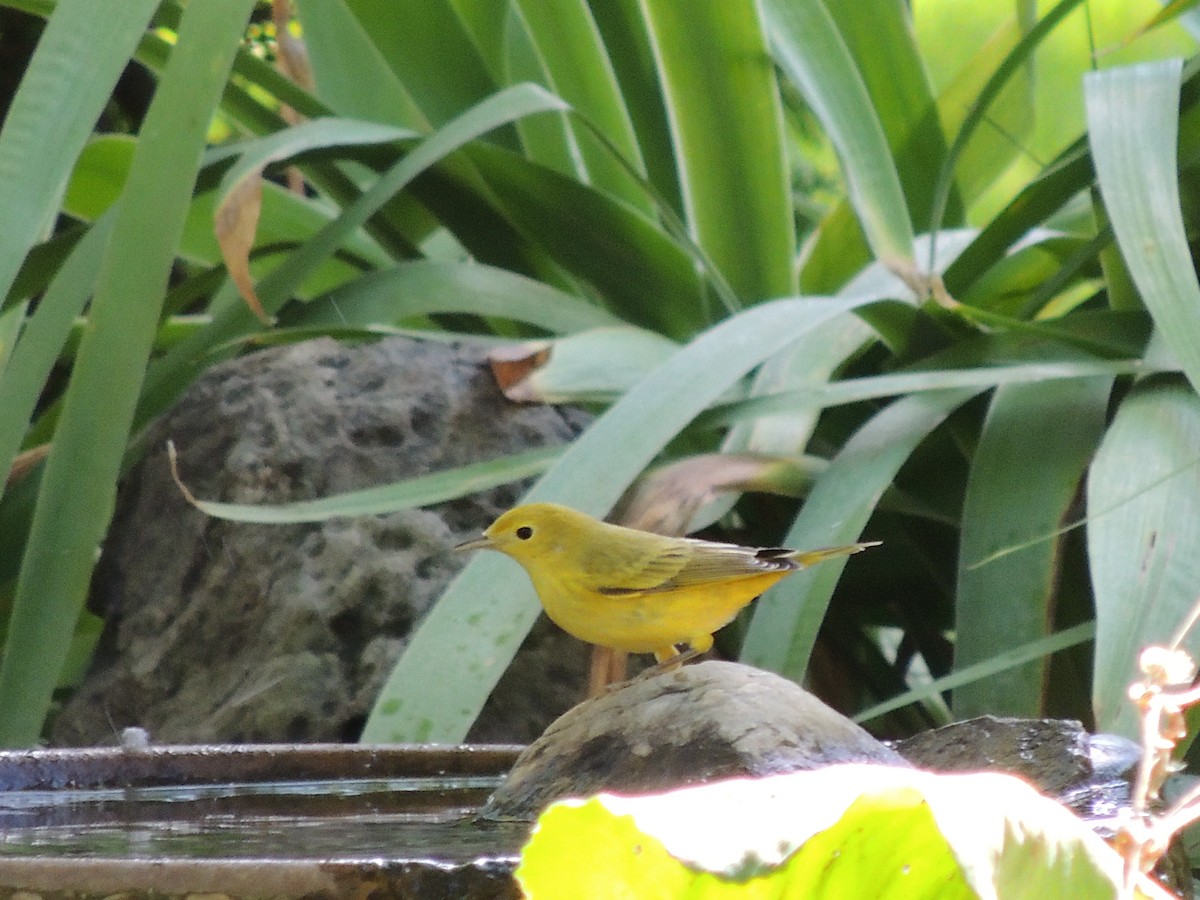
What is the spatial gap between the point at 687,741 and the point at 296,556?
1620 mm

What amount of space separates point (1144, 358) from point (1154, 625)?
3.10 feet

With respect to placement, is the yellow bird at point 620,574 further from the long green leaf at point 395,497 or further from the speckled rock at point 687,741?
the speckled rock at point 687,741

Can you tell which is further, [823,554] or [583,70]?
[583,70]

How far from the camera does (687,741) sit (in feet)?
4.84

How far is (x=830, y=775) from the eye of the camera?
0.57 meters

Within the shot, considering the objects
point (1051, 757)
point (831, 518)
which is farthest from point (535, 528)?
point (1051, 757)

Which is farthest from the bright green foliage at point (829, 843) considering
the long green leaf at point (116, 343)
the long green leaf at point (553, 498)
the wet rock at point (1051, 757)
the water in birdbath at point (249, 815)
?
the long green leaf at point (116, 343)

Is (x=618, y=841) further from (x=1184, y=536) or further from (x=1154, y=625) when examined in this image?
(x=1184, y=536)

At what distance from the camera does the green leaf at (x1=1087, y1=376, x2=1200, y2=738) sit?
1884 mm

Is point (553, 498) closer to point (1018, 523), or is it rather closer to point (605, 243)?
point (1018, 523)

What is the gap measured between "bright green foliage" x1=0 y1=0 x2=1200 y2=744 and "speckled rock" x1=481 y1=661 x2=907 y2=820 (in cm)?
46

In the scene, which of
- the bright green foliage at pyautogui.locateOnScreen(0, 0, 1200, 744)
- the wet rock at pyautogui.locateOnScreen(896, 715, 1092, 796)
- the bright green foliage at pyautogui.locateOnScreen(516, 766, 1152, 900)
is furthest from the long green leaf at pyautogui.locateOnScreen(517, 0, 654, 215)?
the bright green foliage at pyautogui.locateOnScreen(516, 766, 1152, 900)

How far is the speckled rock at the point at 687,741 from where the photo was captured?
1.44m

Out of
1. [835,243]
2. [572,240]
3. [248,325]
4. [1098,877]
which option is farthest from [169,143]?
[1098,877]
